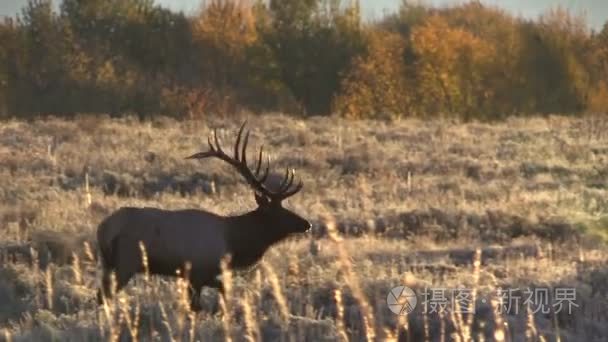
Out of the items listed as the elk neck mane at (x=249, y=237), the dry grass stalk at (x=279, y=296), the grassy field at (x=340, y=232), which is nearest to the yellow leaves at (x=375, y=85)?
the grassy field at (x=340, y=232)

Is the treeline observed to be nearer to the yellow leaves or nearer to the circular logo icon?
the yellow leaves

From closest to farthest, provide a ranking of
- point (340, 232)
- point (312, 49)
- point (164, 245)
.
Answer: point (164, 245) < point (340, 232) < point (312, 49)

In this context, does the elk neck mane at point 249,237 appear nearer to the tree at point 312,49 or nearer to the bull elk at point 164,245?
the bull elk at point 164,245

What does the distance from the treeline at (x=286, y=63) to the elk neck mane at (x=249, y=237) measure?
Answer: 37.4 m

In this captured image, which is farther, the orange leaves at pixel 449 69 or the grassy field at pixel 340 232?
the orange leaves at pixel 449 69

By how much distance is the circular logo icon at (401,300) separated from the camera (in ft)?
32.4

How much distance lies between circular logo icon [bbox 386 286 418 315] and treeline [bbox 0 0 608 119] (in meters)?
37.9

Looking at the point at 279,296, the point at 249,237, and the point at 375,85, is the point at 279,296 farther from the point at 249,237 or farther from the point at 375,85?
the point at 375,85

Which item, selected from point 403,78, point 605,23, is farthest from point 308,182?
point 605,23

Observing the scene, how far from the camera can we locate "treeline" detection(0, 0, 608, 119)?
49688 mm

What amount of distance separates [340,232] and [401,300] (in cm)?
553

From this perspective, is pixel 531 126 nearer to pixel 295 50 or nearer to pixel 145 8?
pixel 295 50

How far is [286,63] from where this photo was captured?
2019 inches

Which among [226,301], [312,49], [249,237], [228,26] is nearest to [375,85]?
[312,49]
